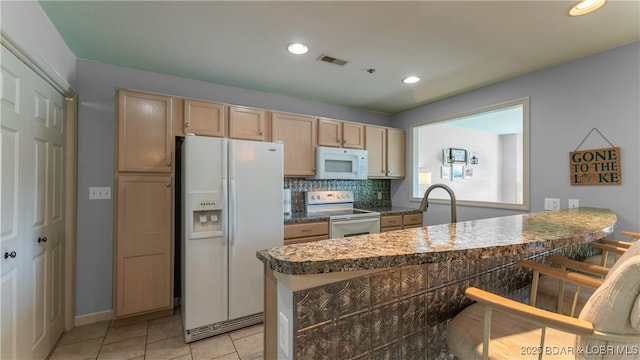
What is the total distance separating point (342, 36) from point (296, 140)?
1.34 m

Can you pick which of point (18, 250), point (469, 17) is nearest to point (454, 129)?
point (469, 17)

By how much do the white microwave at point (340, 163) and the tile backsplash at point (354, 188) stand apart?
0.35 m

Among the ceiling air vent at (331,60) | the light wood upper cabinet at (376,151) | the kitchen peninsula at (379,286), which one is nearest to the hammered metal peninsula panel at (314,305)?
the kitchen peninsula at (379,286)

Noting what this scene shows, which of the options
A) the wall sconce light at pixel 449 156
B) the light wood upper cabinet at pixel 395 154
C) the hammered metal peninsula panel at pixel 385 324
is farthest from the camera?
the wall sconce light at pixel 449 156

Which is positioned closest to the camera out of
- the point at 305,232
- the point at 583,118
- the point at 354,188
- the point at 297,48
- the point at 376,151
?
the point at 297,48

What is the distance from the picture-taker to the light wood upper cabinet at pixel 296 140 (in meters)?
3.06

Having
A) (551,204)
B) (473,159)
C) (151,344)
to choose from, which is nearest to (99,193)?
(151,344)

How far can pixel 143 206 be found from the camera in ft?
7.93

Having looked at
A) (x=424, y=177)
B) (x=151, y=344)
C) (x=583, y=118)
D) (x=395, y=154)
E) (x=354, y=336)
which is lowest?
(x=151, y=344)

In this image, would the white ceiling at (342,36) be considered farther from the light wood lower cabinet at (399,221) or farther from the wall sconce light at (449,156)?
the wall sconce light at (449,156)

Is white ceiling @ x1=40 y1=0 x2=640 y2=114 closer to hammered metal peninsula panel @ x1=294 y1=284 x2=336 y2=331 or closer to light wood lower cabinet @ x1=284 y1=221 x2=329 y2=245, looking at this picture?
light wood lower cabinet @ x1=284 y1=221 x2=329 y2=245

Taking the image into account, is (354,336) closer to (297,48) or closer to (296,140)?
(297,48)

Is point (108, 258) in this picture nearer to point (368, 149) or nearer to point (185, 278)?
point (185, 278)

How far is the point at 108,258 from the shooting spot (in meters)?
2.54
